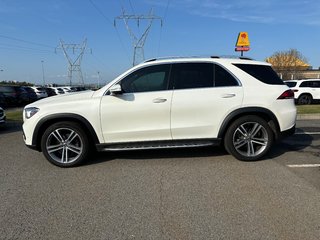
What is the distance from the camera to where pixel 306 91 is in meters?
17.6

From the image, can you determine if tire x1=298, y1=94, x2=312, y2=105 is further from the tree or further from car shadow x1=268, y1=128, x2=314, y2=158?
the tree

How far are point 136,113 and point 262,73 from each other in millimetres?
2495

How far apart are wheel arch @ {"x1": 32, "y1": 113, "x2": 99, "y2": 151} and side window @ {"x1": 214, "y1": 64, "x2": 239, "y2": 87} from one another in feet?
7.88

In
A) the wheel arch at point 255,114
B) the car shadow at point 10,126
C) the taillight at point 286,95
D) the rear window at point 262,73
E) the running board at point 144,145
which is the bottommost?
the car shadow at point 10,126

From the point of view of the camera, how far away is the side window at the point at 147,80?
510 cm

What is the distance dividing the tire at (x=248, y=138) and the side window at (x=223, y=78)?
2.21ft

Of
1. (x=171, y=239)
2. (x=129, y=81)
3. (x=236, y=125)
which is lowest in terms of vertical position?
(x=171, y=239)

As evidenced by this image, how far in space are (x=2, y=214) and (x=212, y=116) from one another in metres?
3.50

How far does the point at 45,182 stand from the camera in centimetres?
448

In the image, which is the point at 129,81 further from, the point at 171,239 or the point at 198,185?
the point at 171,239

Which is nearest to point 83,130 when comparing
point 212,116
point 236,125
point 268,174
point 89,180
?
point 89,180

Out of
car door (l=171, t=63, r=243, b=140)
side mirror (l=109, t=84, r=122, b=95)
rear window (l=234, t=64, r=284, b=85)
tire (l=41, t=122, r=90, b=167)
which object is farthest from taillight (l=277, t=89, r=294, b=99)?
tire (l=41, t=122, r=90, b=167)

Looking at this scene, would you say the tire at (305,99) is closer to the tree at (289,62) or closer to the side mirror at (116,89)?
the side mirror at (116,89)

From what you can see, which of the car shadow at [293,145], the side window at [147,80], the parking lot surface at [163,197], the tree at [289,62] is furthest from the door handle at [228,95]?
the tree at [289,62]
